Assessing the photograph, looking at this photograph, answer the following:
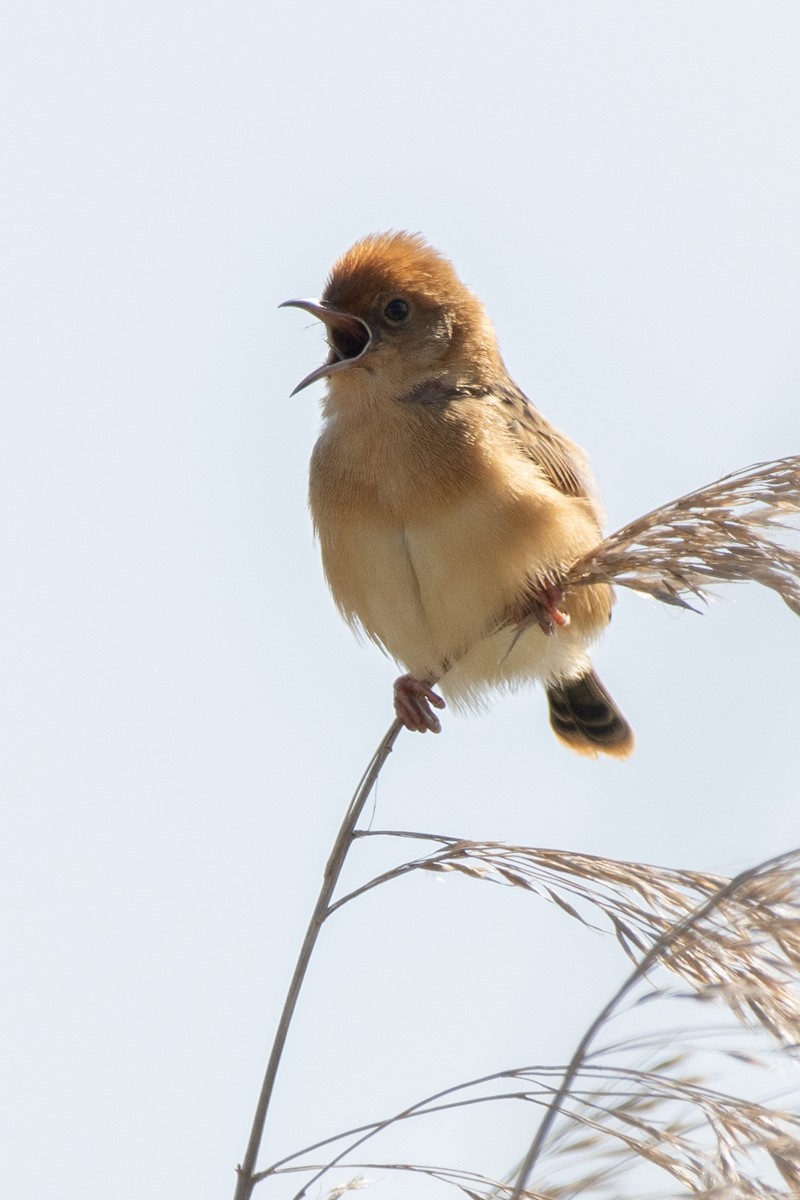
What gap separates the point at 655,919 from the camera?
2359 mm

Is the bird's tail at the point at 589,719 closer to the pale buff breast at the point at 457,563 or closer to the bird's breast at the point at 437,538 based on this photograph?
the pale buff breast at the point at 457,563

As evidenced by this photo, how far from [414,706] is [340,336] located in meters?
1.32

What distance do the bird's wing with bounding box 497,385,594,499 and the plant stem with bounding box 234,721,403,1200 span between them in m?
1.76

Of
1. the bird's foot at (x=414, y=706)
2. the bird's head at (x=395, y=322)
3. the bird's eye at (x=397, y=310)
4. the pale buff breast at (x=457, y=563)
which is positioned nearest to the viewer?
the pale buff breast at (x=457, y=563)

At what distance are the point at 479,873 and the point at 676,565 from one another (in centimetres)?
75

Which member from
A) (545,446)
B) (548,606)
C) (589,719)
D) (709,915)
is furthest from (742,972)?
(589,719)

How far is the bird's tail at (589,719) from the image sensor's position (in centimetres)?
545

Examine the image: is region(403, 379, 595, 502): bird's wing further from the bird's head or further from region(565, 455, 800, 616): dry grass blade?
region(565, 455, 800, 616): dry grass blade

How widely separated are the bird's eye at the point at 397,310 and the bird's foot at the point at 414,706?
1220mm

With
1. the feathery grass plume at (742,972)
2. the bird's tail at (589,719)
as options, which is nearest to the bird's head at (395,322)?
the bird's tail at (589,719)

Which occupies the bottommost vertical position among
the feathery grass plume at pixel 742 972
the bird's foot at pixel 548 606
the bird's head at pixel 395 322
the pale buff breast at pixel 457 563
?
the feathery grass plume at pixel 742 972

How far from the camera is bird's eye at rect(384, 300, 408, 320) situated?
474cm

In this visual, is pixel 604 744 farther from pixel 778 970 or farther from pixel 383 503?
pixel 778 970

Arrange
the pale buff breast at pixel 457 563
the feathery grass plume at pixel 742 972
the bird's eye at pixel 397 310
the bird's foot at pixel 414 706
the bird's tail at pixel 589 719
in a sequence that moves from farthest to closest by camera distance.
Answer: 1. the bird's tail at pixel 589 719
2. the bird's eye at pixel 397 310
3. the bird's foot at pixel 414 706
4. the pale buff breast at pixel 457 563
5. the feathery grass plume at pixel 742 972
